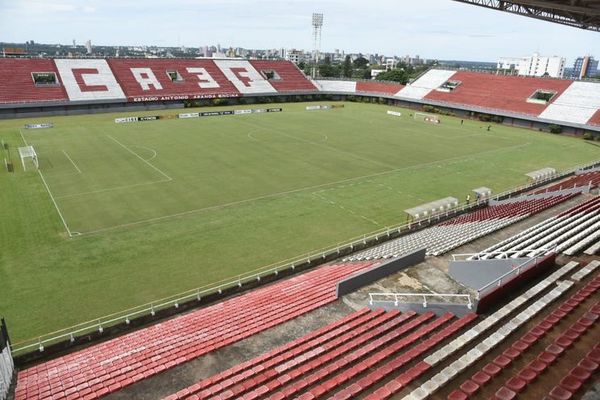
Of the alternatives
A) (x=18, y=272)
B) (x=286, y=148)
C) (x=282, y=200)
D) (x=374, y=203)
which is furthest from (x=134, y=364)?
(x=286, y=148)

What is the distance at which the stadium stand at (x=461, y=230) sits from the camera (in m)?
19.8

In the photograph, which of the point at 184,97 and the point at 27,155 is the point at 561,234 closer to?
the point at 27,155

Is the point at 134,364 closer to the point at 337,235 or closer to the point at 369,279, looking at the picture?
the point at 369,279

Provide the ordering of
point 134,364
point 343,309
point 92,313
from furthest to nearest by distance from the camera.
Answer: point 92,313
point 343,309
point 134,364

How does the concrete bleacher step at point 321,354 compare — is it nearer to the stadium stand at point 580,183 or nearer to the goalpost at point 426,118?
the stadium stand at point 580,183

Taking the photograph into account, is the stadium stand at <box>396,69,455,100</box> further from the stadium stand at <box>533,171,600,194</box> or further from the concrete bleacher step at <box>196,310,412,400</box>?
the concrete bleacher step at <box>196,310,412,400</box>

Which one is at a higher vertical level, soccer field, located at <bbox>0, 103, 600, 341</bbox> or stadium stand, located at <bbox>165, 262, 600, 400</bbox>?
stadium stand, located at <bbox>165, 262, 600, 400</bbox>

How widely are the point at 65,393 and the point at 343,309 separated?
844 cm

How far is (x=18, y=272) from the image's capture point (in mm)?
19438

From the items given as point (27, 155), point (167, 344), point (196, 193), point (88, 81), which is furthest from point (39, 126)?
point (167, 344)

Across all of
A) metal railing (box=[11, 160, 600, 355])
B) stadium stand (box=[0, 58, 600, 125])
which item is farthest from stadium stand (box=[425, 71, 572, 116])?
metal railing (box=[11, 160, 600, 355])

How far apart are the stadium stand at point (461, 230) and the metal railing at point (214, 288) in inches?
27.2

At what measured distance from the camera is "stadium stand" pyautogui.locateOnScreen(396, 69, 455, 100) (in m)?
79.6

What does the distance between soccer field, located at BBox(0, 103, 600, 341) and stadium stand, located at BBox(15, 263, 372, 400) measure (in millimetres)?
3401
